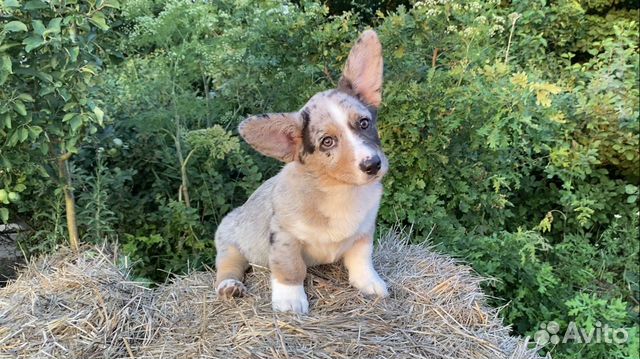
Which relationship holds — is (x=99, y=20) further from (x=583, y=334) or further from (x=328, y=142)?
(x=583, y=334)

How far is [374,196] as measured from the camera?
3043 mm

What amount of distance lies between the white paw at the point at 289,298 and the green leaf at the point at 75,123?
1.39 m

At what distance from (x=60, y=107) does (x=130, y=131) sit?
1.49m

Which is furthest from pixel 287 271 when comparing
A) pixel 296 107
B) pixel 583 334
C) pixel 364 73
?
pixel 583 334

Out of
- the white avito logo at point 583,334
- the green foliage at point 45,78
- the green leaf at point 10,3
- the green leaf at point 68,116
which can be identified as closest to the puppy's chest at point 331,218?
the green foliage at point 45,78

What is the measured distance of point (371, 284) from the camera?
3.08 m

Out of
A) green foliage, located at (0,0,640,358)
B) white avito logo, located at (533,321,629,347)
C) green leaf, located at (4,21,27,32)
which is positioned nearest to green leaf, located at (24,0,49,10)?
green leaf, located at (4,21,27,32)

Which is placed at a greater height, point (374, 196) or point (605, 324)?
point (374, 196)

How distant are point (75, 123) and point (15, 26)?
570 millimetres

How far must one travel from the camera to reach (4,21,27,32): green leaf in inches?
108

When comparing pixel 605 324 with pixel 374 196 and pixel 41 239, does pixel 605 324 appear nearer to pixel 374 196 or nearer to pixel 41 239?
pixel 374 196

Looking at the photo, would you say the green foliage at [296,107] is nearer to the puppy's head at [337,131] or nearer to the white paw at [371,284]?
the puppy's head at [337,131]

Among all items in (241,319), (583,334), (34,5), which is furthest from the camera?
(583,334)

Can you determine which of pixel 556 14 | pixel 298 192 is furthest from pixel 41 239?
pixel 556 14
